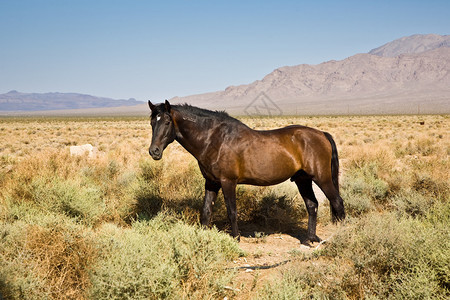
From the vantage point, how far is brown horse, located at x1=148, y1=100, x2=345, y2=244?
5.96 meters

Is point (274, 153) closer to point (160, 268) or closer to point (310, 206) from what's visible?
point (310, 206)

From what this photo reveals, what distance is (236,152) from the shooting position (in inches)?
238

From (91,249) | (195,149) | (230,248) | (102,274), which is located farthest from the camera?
(195,149)

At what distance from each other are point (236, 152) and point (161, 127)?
131 cm

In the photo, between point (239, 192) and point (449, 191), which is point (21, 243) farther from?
point (449, 191)

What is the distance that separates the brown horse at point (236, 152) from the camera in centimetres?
596

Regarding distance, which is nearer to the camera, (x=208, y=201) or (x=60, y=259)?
(x=60, y=259)

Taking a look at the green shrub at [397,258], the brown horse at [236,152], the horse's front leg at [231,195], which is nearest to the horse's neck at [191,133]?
the brown horse at [236,152]

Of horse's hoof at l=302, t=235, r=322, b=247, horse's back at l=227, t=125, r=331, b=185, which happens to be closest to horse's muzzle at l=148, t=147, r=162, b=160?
horse's back at l=227, t=125, r=331, b=185

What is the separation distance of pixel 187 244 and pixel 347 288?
5.86ft

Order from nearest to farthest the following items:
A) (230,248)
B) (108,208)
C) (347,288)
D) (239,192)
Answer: (347,288)
(230,248)
(108,208)
(239,192)

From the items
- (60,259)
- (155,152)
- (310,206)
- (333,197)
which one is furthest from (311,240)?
(60,259)

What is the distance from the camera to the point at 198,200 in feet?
23.9

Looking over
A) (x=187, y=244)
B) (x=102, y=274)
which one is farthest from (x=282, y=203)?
(x=102, y=274)
